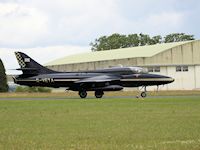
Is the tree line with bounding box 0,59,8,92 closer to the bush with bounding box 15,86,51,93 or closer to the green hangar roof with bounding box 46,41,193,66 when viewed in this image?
the bush with bounding box 15,86,51,93

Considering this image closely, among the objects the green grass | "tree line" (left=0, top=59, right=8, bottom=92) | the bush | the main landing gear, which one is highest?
"tree line" (left=0, top=59, right=8, bottom=92)

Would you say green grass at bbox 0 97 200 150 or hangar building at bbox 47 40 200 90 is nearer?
green grass at bbox 0 97 200 150

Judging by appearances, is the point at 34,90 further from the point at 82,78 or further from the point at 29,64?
the point at 82,78

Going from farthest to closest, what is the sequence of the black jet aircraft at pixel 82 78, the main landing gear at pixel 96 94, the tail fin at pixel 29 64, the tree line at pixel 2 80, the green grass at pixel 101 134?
Answer: the tree line at pixel 2 80, the tail fin at pixel 29 64, the main landing gear at pixel 96 94, the black jet aircraft at pixel 82 78, the green grass at pixel 101 134

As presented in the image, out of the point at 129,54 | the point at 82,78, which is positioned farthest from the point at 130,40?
the point at 82,78

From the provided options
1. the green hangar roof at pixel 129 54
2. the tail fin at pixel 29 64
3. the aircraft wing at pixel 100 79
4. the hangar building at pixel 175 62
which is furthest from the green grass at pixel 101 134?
the green hangar roof at pixel 129 54

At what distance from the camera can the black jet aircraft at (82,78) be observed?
4888 centimetres

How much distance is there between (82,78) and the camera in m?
50.0

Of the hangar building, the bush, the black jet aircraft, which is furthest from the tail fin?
the hangar building

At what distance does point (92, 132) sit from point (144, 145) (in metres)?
3.23

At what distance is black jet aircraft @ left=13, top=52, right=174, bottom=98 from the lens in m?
48.9

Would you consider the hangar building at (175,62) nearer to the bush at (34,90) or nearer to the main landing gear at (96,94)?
the bush at (34,90)

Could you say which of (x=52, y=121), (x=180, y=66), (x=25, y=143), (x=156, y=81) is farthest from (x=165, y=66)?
(x=25, y=143)

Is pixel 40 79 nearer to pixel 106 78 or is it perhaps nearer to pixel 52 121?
pixel 106 78
